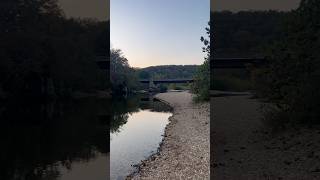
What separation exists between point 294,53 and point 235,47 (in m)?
1.40

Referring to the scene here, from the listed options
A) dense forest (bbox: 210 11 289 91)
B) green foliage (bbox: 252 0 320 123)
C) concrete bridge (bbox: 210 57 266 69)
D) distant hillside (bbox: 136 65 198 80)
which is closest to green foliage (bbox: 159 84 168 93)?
distant hillside (bbox: 136 65 198 80)

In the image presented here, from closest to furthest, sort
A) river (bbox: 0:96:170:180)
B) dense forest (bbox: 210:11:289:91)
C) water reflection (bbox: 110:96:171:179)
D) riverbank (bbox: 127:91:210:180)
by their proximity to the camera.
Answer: riverbank (bbox: 127:91:210:180) → river (bbox: 0:96:170:180) → water reflection (bbox: 110:96:171:179) → dense forest (bbox: 210:11:289:91)

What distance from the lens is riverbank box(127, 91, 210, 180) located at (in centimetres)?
661

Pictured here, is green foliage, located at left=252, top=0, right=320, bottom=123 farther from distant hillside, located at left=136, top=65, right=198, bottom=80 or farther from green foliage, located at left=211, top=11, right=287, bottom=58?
distant hillside, located at left=136, top=65, right=198, bottom=80

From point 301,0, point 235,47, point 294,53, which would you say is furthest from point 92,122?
point 301,0

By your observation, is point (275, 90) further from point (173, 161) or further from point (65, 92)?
point (65, 92)

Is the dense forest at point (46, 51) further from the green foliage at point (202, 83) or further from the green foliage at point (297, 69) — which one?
the green foliage at point (202, 83)

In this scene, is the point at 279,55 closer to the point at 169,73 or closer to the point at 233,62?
the point at 233,62

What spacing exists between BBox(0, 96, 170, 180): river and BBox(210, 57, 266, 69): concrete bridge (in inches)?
85.7

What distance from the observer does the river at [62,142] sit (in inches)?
282

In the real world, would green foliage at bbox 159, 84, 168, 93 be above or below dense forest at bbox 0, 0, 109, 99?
below

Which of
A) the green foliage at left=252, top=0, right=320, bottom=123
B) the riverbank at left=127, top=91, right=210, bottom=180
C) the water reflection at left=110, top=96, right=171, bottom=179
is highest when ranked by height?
the green foliage at left=252, top=0, right=320, bottom=123

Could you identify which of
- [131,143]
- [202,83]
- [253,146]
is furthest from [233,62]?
[202,83]

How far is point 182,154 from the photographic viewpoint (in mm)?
8453
